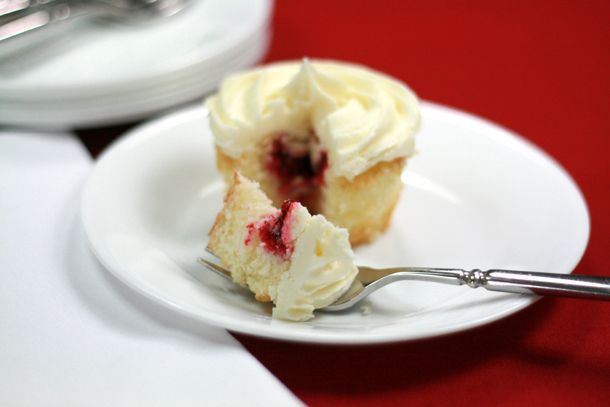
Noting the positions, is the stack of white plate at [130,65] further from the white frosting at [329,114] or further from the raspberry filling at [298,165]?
the raspberry filling at [298,165]

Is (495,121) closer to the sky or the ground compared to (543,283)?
closer to the ground

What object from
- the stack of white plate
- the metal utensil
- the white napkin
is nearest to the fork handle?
the white napkin

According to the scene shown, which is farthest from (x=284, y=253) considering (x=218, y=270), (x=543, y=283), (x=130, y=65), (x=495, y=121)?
(x=495, y=121)

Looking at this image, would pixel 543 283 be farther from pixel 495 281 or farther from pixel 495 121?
pixel 495 121

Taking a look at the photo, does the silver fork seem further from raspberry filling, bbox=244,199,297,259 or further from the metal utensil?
the metal utensil

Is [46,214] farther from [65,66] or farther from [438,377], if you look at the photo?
[438,377]

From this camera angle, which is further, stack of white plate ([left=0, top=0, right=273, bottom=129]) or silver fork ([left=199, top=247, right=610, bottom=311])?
stack of white plate ([left=0, top=0, right=273, bottom=129])

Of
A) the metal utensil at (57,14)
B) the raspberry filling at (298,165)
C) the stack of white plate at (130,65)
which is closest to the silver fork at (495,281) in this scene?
the raspberry filling at (298,165)
